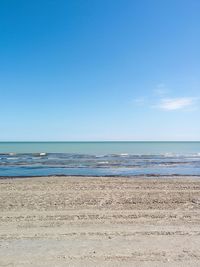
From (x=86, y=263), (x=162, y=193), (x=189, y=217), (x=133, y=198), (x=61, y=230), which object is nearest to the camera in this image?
(x=86, y=263)

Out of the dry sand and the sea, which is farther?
the sea

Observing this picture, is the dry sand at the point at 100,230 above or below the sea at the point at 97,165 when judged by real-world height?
above

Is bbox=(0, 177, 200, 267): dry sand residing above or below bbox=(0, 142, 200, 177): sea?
above

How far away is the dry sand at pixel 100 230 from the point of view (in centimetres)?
602

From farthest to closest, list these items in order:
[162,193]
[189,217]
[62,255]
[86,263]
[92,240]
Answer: [162,193] < [189,217] < [92,240] < [62,255] < [86,263]

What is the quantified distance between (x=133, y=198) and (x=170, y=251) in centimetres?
681

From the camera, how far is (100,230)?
8.04 metres

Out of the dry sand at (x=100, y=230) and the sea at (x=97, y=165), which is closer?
the dry sand at (x=100, y=230)

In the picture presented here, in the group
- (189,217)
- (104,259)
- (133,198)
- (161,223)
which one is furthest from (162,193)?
(104,259)

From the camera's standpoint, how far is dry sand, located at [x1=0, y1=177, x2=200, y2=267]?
602 centimetres

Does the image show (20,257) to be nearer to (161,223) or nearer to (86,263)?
(86,263)

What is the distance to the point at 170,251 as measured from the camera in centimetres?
637

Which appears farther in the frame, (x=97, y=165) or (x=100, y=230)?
(x=97, y=165)

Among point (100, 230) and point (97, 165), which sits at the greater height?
point (100, 230)
